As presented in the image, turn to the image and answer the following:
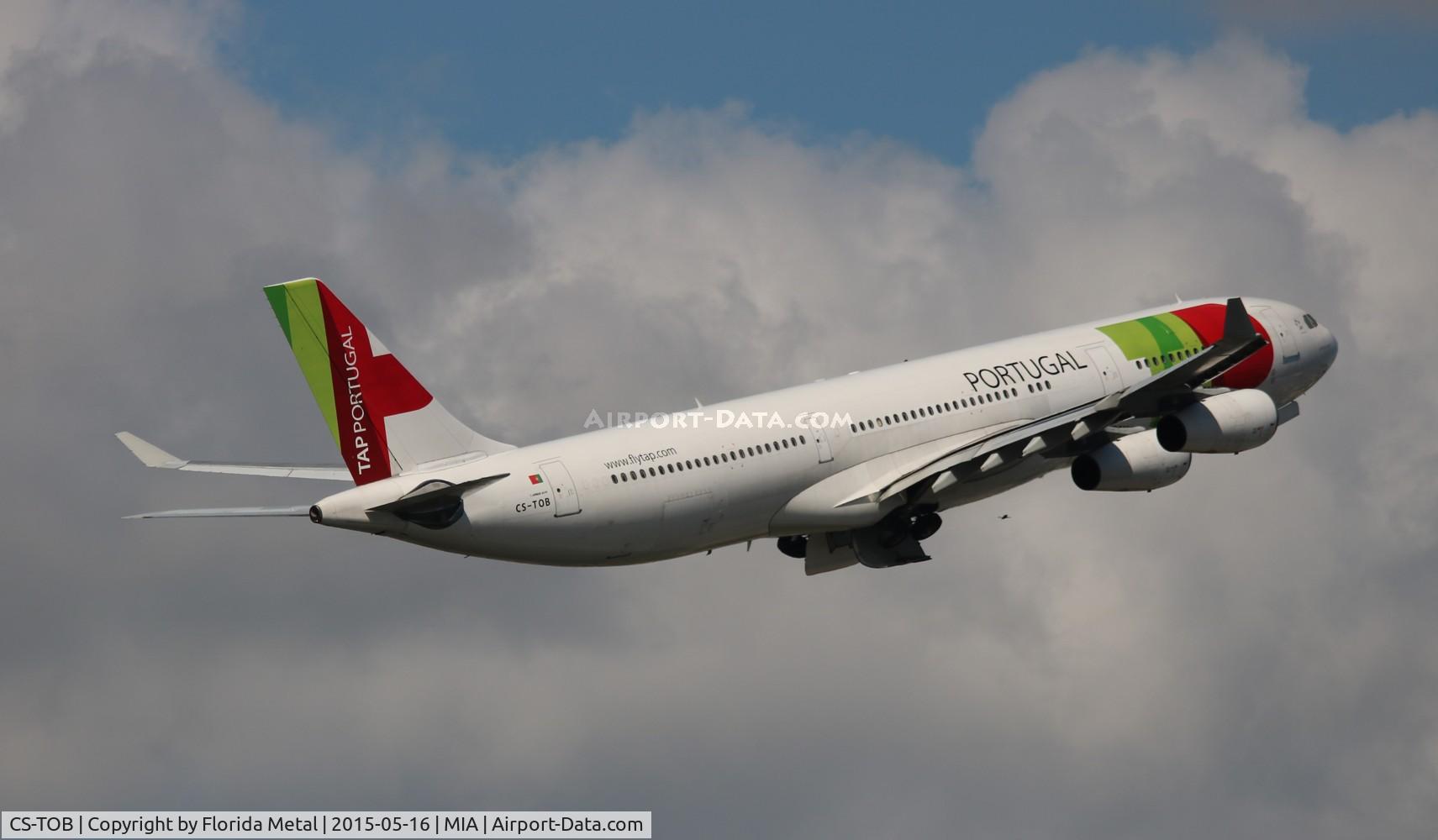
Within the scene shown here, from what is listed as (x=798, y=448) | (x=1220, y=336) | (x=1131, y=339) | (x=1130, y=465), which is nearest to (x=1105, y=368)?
(x=1131, y=339)

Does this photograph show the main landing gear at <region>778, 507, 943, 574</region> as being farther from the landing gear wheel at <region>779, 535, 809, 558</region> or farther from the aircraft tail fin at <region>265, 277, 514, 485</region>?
the aircraft tail fin at <region>265, 277, 514, 485</region>

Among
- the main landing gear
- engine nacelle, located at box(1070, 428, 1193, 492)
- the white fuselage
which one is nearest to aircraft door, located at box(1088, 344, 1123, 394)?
the white fuselage

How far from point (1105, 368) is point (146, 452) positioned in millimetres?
24885

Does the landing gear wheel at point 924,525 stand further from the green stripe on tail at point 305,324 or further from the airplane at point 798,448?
the green stripe on tail at point 305,324

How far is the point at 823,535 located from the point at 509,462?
1133 cm

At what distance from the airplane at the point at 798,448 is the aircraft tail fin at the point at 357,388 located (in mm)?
40

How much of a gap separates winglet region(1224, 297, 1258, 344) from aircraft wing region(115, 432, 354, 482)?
811 inches

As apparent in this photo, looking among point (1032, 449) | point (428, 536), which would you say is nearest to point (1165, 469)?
point (1032, 449)

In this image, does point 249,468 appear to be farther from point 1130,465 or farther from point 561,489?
point 1130,465

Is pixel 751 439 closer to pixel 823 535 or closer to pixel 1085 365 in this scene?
pixel 823 535

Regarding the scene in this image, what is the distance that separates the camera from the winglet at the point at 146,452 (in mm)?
46812

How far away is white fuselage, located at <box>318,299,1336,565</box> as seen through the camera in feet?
149

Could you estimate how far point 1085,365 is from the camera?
55969 mm

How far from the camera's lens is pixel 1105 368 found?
56281mm
